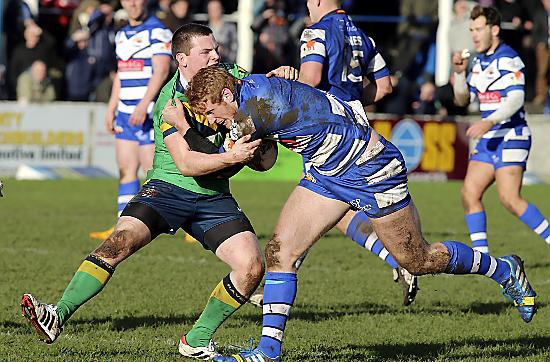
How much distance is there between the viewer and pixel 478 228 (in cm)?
1048

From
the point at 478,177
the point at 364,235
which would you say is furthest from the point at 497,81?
the point at 364,235

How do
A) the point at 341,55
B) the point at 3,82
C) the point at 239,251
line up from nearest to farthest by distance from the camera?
the point at 239,251 → the point at 341,55 → the point at 3,82

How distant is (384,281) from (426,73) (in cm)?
1264

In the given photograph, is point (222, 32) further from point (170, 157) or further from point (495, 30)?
point (170, 157)

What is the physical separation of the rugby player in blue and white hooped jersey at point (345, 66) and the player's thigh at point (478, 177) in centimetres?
222

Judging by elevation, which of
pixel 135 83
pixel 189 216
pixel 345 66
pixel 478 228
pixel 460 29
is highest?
pixel 345 66

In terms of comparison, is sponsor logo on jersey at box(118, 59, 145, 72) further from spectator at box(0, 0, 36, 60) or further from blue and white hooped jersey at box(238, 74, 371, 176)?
spectator at box(0, 0, 36, 60)

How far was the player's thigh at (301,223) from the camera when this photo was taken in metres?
6.32

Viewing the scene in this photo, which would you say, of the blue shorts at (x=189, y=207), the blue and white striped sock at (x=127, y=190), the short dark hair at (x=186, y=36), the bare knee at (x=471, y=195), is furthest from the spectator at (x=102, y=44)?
the blue shorts at (x=189, y=207)

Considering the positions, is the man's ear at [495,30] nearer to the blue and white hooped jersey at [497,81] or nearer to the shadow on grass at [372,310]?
the blue and white hooped jersey at [497,81]

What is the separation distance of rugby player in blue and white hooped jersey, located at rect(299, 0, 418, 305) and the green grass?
55 cm

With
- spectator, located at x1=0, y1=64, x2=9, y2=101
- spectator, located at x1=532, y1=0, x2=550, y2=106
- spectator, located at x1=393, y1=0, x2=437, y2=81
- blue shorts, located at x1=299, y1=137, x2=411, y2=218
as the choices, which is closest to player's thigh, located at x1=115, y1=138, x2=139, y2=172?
blue shorts, located at x1=299, y1=137, x2=411, y2=218

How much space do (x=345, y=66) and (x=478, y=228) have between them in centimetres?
272

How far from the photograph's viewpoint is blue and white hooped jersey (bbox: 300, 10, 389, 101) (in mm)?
8289
